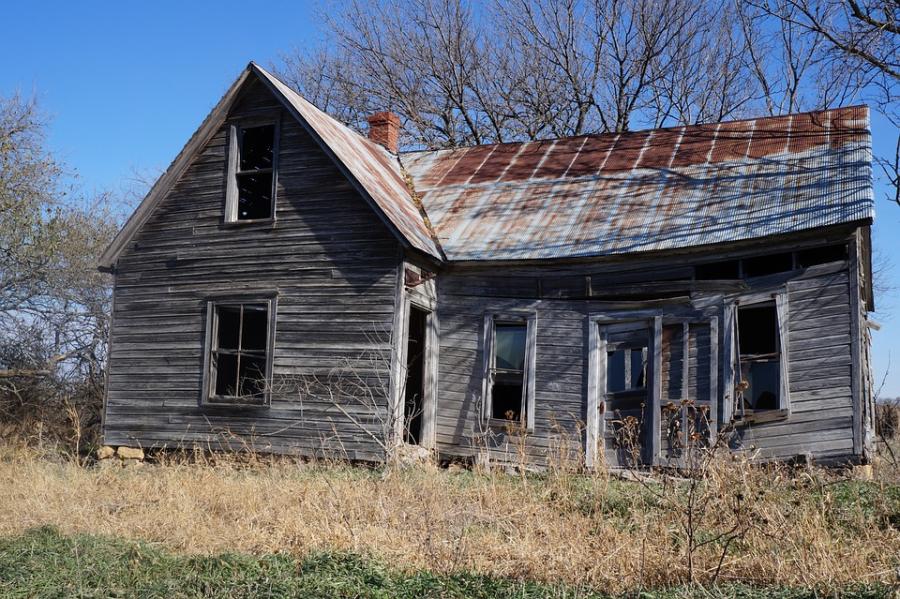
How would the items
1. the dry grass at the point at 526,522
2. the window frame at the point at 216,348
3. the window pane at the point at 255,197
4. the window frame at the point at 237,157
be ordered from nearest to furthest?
the dry grass at the point at 526,522
the window frame at the point at 216,348
the window frame at the point at 237,157
the window pane at the point at 255,197

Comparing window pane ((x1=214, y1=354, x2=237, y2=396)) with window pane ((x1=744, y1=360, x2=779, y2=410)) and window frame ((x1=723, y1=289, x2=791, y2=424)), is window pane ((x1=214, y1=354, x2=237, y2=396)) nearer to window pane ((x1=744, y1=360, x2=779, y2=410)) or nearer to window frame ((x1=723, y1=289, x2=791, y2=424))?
window frame ((x1=723, y1=289, x2=791, y2=424))

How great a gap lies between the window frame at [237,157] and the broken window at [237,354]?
1441 millimetres

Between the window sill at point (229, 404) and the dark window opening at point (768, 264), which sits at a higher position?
the dark window opening at point (768, 264)

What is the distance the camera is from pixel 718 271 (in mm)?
11641

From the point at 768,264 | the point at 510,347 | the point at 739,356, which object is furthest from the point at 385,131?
the point at 739,356

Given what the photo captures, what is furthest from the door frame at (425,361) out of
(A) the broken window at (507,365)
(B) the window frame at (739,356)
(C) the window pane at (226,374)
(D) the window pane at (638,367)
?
(B) the window frame at (739,356)

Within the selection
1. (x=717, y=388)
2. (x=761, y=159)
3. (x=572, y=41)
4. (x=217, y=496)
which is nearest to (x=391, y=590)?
(x=217, y=496)

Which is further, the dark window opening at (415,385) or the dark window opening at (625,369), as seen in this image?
the dark window opening at (415,385)

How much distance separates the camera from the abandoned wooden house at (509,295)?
11062mm

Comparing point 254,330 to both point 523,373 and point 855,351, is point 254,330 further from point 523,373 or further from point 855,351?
point 855,351

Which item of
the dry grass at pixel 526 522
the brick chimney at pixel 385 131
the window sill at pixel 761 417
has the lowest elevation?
the dry grass at pixel 526 522

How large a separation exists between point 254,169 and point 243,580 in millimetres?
9625

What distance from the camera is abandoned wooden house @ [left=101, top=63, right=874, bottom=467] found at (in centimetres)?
1106

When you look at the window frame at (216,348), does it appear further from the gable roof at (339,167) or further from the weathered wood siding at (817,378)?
the weathered wood siding at (817,378)
